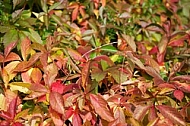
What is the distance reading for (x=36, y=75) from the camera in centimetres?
129

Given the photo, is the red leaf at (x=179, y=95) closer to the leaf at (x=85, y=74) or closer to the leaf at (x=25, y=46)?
the leaf at (x=85, y=74)

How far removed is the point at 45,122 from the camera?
4.07 feet

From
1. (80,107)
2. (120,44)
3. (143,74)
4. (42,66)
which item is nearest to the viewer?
(80,107)

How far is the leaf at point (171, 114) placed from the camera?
119 centimetres

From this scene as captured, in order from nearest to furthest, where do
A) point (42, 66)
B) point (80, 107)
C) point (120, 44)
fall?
point (80, 107) < point (42, 66) < point (120, 44)

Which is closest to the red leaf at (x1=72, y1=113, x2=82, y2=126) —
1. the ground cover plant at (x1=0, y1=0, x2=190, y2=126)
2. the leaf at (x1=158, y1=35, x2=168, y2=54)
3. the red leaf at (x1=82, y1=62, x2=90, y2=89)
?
the ground cover plant at (x1=0, y1=0, x2=190, y2=126)

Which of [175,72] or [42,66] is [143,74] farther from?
[42,66]

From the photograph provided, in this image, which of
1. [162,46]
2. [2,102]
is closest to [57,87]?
[2,102]

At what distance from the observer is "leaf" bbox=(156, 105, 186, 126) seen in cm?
119

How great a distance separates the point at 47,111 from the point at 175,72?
0.58 m

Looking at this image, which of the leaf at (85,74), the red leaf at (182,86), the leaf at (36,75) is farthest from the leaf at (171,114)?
the leaf at (36,75)

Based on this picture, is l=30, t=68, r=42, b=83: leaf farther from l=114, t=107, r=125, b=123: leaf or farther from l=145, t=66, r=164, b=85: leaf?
l=145, t=66, r=164, b=85: leaf

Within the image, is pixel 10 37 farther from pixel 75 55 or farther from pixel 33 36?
pixel 75 55

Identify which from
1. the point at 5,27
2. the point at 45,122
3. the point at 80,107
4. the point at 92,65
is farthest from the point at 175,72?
the point at 5,27
